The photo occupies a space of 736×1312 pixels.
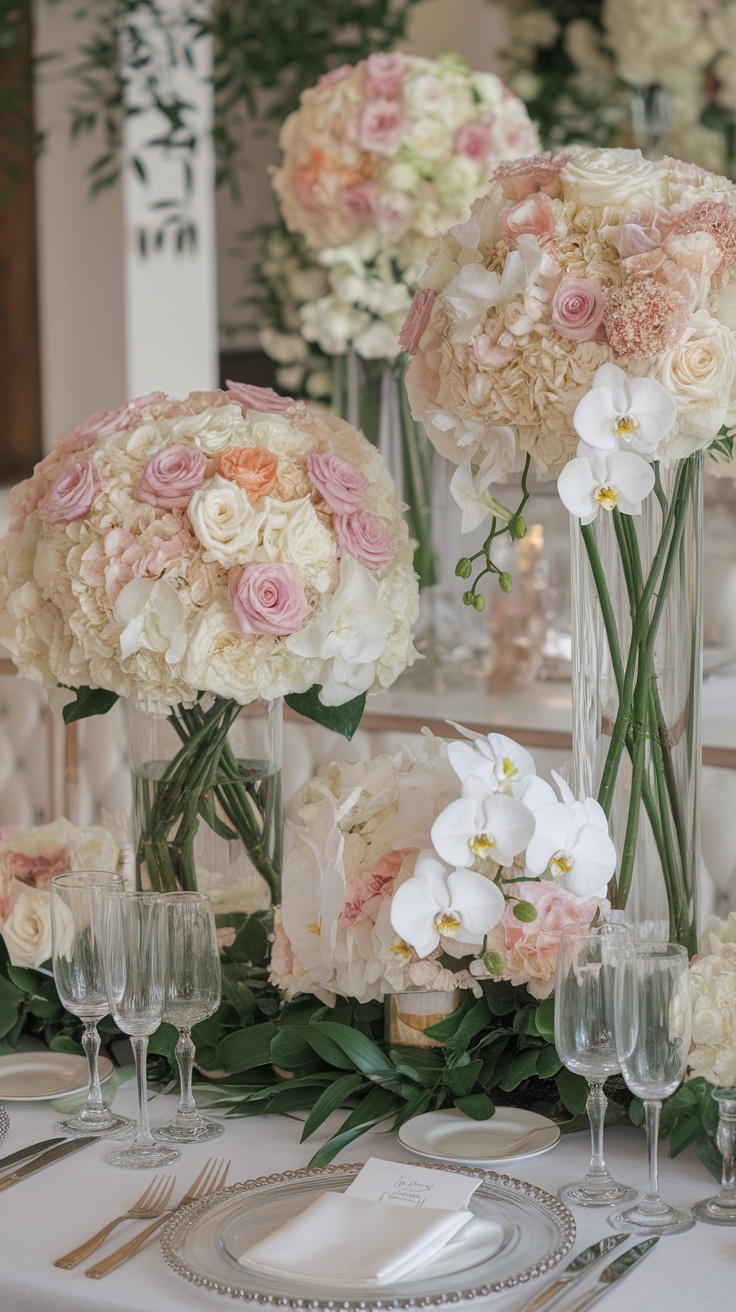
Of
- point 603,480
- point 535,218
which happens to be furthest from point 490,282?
point 603,480

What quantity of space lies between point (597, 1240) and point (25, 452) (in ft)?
14.7

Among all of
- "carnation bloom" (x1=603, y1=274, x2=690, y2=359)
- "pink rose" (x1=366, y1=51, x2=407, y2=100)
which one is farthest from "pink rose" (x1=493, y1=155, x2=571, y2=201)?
"pink rose" (x1=366, y1=51, x2=407, y2=100)

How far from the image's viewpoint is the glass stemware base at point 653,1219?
1052mm

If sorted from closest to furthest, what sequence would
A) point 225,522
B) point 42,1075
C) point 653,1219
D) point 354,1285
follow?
point 354,1285
point 653,1219
point 225,522
point 42,1075

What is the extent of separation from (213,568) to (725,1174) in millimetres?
593

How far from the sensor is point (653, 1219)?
1.06 meters

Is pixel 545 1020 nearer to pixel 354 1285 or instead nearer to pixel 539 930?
pixel 539 930

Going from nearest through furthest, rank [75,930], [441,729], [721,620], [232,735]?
1. [75,930]
2. [232,735]
3. [441,729]
4. [721,620]

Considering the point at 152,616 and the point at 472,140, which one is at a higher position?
the point at 472,140

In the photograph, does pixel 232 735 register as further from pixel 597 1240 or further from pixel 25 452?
pixel 25 452

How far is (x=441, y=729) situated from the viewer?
90.7 inches

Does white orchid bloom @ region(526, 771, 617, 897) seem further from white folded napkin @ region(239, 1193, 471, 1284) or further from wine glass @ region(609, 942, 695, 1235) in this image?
white folded napkin @ region(239, 1193, 471, 1284)

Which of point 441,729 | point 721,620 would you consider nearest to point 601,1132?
point 441,729

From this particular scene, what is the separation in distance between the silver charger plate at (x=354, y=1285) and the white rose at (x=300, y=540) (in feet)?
1.52
